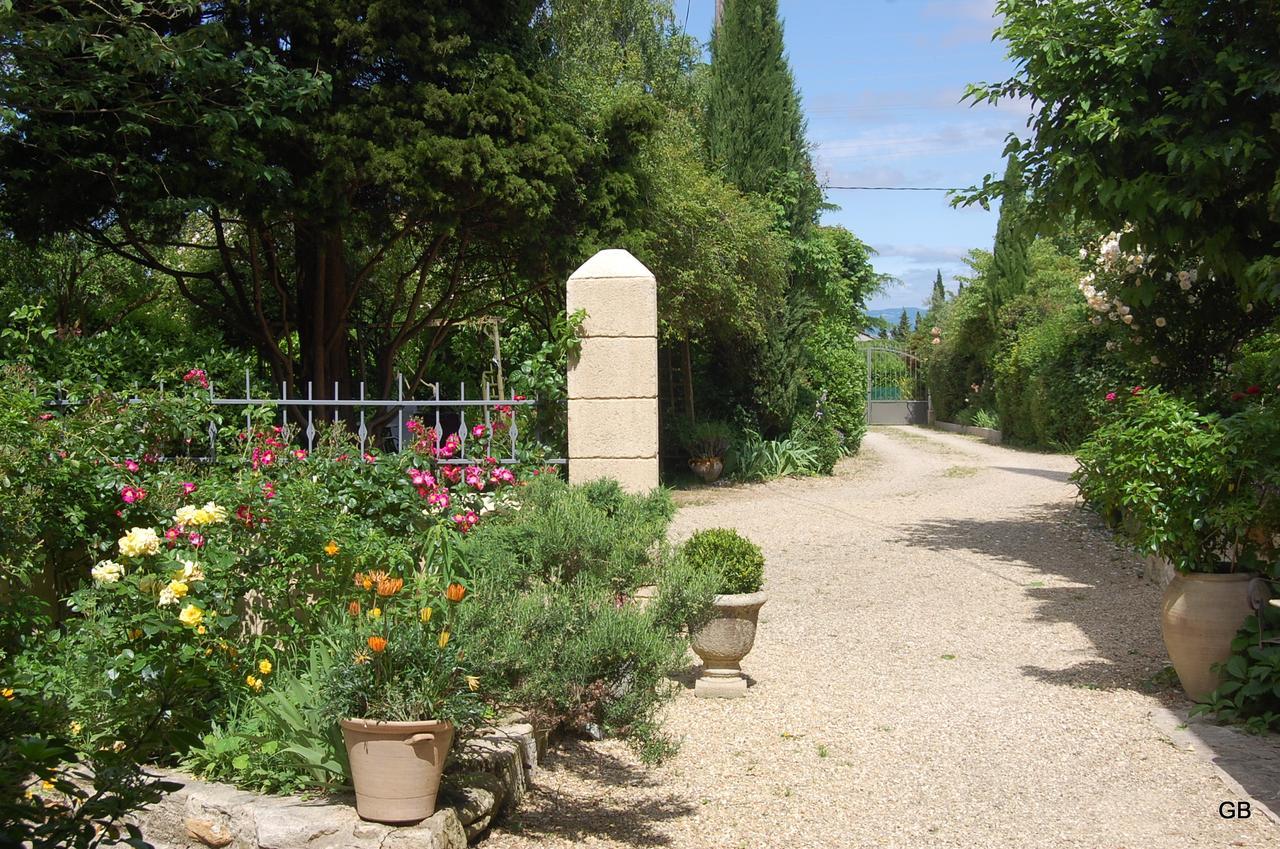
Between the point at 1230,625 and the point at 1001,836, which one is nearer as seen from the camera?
the point at 1001,836

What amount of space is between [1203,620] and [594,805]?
10.3ft

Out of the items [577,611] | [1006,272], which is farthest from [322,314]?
[1006,272]

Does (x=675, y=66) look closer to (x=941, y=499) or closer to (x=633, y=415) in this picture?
(x=941, y=499)

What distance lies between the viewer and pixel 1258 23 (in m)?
6.64

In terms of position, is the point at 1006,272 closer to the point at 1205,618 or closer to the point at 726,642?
the point at 1205,618


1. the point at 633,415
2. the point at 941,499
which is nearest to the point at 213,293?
the point at 633,415

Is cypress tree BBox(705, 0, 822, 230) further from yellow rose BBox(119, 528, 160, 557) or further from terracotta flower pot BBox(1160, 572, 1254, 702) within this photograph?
yellow rose BBox(119, 528, 160, 557)

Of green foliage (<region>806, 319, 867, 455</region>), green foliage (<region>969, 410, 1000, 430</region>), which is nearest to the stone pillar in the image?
green foliage (<region>806, 319, 867, 455</region>)

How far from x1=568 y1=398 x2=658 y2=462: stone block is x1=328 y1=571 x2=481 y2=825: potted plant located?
212 cm

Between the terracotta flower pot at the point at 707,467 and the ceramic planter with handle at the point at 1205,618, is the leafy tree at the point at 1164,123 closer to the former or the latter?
the ceramic planter with handle at the point at 1205,618

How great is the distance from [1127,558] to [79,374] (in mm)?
8734

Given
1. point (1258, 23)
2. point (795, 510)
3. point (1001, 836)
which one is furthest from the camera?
point (795, 510)

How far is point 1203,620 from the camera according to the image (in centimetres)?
501

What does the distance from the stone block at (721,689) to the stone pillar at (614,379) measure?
1073 mm
